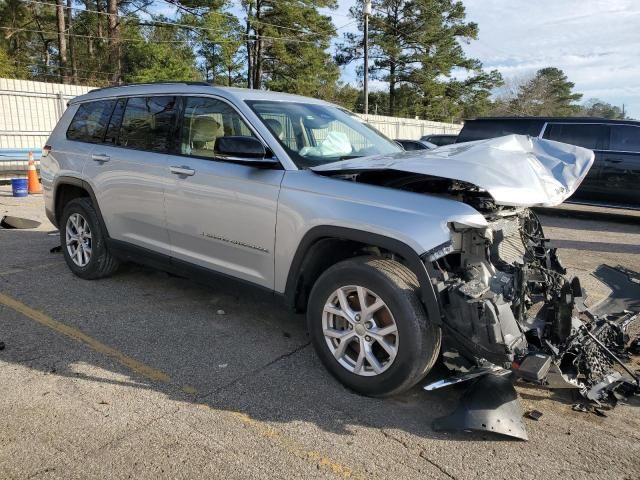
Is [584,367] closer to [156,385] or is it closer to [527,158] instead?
[527,158]

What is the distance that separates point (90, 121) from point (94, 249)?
1.31 m

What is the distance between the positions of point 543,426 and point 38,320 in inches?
152

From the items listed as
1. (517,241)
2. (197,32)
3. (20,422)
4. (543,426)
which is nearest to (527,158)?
(517,241)

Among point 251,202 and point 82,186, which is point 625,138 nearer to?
point 251,202

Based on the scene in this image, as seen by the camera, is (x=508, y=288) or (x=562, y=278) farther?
(x=562, y=278)

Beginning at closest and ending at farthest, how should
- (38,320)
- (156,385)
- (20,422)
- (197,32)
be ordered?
1. (20,422)
2. (156,385)
3. (38,320)
4. (197,32)

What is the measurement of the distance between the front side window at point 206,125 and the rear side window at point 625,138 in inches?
338

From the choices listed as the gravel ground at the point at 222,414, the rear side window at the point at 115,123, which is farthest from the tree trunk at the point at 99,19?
→ the gravel ground at the point at 222,414

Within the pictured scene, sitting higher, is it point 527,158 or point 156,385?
point 527,158

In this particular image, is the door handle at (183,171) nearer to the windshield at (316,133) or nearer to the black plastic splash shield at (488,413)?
the windshield at (316,133)

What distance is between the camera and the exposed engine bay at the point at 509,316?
9.27 feet

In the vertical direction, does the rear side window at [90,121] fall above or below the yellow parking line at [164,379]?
above

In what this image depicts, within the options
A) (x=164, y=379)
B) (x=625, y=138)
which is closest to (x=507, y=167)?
(x=164, y=379)

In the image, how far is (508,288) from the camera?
3102 millimetres
